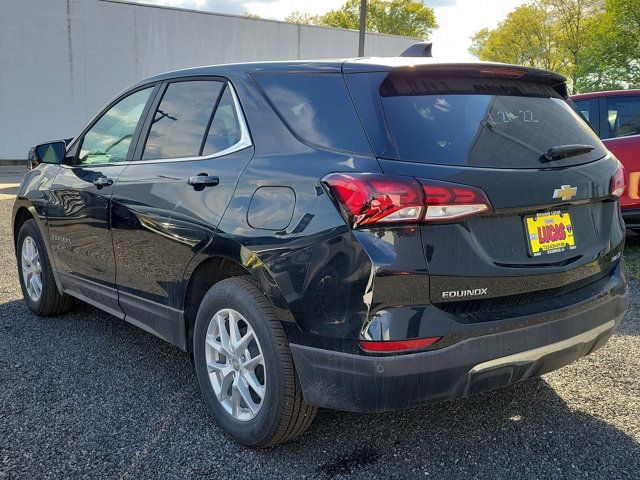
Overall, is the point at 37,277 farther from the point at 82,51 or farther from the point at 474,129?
the point at 82,51

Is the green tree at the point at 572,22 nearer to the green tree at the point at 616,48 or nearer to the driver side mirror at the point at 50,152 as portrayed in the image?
the green tree at the point at 616,48

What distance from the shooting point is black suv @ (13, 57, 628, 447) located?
223 cm

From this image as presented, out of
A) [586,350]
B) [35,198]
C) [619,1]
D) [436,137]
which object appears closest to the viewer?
[436,137]

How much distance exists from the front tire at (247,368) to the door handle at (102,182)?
48.8 inches

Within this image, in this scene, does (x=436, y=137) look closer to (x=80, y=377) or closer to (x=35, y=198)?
(x=80, y=377)

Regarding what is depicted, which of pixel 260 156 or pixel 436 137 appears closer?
pixel 436 137

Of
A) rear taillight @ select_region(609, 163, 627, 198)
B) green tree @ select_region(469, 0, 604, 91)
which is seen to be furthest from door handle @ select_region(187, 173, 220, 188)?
green tree @ select_region(469, 0, 604, 91)

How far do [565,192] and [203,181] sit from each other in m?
1.64

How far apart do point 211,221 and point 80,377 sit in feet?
4.92

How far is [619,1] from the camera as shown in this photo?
94.3ft

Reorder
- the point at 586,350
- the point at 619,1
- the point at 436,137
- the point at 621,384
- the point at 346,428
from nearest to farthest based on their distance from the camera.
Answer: the point at 436,137
the point at 586,350
the point at 346,428
the point at 621,384
the point at 619,1

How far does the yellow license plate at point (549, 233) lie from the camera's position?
2438mm

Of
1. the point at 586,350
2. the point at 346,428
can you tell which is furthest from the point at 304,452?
the point at 586,350

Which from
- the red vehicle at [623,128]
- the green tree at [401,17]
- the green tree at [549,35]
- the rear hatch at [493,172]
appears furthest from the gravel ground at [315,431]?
the green tree at [401,17]
